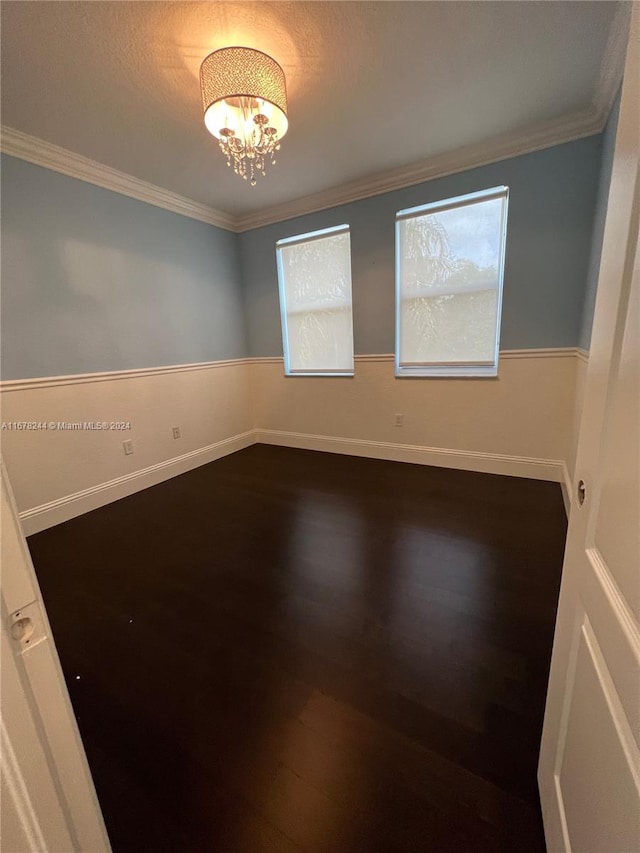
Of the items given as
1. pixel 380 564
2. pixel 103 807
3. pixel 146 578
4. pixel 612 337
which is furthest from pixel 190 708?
pixel 612 337

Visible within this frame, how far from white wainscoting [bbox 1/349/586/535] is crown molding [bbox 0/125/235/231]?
1.42 m

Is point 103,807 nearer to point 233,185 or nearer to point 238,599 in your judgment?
point 238,599

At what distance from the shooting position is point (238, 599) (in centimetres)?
173

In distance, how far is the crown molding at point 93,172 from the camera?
85.6 inches

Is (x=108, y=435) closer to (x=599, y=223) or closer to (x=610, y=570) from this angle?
(x=610, y=570)

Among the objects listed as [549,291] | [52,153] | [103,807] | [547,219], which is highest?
[52,153]

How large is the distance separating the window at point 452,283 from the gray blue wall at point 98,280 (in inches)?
78.0

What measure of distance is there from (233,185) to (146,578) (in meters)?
3.11

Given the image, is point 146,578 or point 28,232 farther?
point 28,232

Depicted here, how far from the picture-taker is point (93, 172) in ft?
8.36

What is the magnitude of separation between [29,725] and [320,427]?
3434 mm

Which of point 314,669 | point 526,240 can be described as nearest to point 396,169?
point 526,240

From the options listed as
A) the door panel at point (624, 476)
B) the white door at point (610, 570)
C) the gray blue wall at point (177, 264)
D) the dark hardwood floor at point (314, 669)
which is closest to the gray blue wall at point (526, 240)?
the gray blue wall at point (177, 264)

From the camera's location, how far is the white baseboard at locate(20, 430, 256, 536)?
8.13ft
